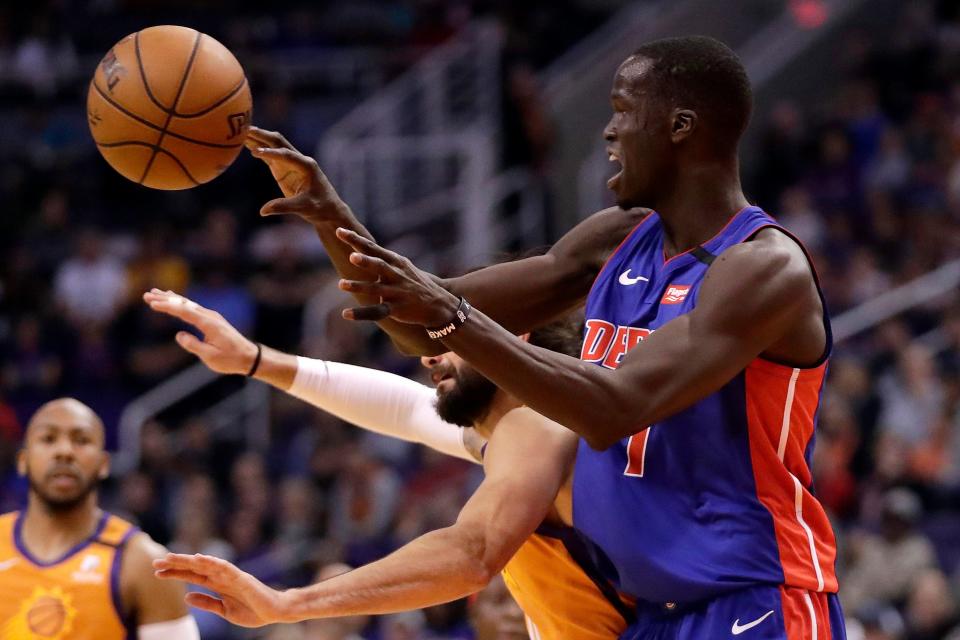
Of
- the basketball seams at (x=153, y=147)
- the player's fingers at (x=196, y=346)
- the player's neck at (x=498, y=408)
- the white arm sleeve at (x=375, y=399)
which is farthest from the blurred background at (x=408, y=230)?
the basketball seams at (x=153, y=147)

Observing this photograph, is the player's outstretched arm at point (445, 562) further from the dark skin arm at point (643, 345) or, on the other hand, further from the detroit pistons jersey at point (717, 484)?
the dark skin arm at point (643, 345)

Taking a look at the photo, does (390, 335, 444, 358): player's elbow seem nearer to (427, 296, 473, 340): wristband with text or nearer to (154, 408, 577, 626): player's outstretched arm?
(154, 408, 577, 626): player's outstretched arm

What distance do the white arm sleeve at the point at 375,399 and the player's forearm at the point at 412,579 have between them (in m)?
1.23

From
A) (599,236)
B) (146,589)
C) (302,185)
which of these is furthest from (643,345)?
(146,589)

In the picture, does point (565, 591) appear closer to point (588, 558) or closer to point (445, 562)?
point (588, 558)

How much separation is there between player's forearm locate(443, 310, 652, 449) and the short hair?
0.79 meters

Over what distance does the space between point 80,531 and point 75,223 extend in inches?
333

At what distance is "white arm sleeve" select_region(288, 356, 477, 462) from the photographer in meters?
5.11

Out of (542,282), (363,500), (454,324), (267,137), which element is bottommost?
(363,500)

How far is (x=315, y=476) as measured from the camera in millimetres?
11195

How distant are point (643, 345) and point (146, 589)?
306cm

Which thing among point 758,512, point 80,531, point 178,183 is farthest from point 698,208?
point 80,531

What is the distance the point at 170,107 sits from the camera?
13.5ft

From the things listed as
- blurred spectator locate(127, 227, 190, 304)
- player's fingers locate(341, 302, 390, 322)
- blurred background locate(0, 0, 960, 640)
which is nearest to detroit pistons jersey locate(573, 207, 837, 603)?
player's fingers locate(341, 302, 390, 322)
